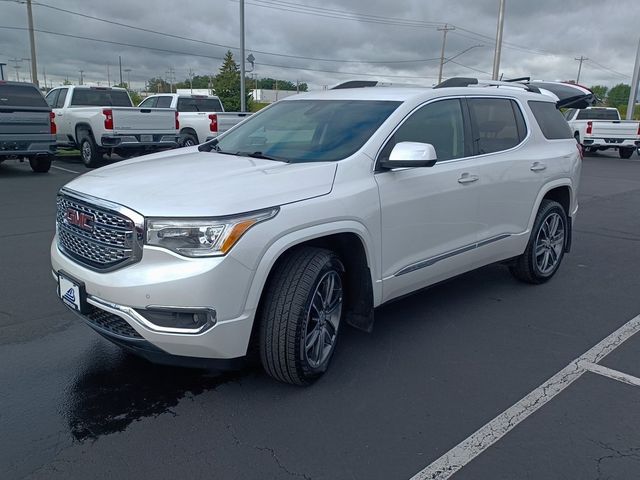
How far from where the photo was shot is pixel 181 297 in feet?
9.48

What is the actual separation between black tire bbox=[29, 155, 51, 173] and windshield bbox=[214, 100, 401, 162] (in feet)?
33.5

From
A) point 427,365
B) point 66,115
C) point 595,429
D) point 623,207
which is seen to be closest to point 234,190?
point 427,365

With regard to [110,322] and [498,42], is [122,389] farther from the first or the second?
[498,42]

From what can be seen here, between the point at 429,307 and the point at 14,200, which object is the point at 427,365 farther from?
the point at 14,200

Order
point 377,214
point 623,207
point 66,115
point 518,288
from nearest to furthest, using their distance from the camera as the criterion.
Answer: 1. point 377,214
2. point 518,288
3. point 623,207
4. point 66,115

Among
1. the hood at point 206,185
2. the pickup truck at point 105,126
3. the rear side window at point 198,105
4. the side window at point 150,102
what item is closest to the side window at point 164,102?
the side window at point 150,102

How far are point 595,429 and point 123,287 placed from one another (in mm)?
2687

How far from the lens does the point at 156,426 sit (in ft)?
10.1

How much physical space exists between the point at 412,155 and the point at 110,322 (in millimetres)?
2064

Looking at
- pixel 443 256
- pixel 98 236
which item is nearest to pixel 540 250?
pixel 443 256

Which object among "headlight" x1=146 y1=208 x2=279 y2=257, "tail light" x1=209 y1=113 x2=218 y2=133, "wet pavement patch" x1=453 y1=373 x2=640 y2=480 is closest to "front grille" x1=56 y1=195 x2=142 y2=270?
"headlight" x1=146 y1=208 x2=279 y2=257

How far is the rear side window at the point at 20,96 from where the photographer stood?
12.1 metres

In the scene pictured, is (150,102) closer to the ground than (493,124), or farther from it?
farther from it

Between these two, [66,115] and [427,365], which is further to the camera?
[66,115]
